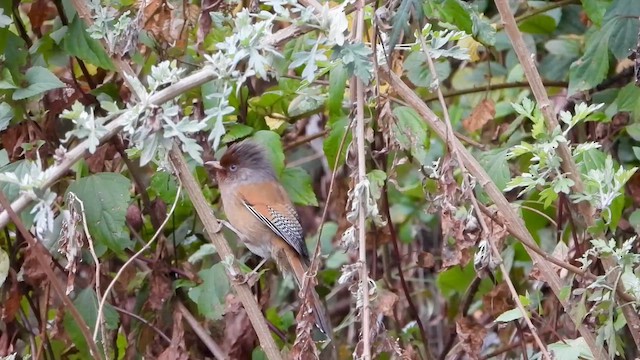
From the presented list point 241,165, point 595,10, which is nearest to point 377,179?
point 241,165

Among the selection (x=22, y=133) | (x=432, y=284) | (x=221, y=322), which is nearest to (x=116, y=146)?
(x=22, y=133)

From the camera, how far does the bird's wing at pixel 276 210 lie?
4.10 metres

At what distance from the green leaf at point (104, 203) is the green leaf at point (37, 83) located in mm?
312

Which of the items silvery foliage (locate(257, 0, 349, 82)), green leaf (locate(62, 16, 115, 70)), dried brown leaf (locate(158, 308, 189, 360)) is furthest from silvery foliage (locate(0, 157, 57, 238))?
dried brown leaf (locate(158, 308, 189, 360))

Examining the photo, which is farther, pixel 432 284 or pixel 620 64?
pixel 432 284

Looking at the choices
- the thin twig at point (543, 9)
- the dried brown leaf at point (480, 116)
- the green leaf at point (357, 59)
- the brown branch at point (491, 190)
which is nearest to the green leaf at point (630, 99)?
the dried brown leaf at point (480, 116)

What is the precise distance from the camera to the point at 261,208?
432 centimetres

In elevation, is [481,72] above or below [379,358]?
above

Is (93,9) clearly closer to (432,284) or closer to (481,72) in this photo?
(481,72)

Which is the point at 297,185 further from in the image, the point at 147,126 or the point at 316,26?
the point at 147,126

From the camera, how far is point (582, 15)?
4414mm

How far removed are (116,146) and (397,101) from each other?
1.01m

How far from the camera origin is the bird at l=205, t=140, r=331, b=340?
13.2 feet

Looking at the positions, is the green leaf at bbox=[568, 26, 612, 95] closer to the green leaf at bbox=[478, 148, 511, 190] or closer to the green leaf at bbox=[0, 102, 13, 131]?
the green leaf at bbox=[478, 148, 511, 190]
